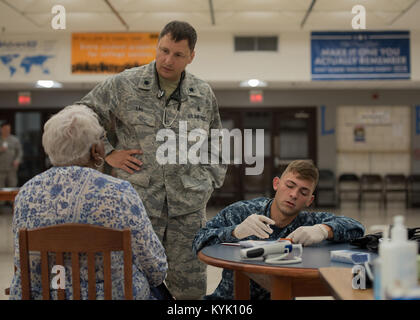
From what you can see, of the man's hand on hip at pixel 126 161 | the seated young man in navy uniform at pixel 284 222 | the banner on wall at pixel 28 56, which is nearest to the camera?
the seated young man in navy uniform at pixel 284 222

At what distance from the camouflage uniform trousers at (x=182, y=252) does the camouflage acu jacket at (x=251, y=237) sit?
0.78 ft

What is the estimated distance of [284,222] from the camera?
6.85 ft

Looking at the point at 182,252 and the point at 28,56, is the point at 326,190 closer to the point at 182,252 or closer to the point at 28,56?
the point at 28,56

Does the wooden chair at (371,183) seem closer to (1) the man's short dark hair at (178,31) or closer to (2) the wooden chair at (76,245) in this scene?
(1) the man's short dark hair at (178,31)

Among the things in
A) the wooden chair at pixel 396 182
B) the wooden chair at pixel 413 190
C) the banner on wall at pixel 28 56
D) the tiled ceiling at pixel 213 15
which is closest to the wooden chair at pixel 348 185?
the wooden chair at pixel 396 182

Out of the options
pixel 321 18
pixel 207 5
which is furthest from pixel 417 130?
pixel 207 5

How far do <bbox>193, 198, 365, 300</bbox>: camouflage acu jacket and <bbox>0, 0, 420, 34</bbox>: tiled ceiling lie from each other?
530cm

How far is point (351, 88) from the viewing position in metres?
10.6

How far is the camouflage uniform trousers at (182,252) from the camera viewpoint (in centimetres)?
227

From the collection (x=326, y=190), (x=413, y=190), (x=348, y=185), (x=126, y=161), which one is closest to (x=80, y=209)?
(x=126, y=161)

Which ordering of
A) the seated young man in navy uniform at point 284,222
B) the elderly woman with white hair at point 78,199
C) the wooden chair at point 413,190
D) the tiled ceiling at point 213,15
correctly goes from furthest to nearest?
the wooden chair at point 413,190, the tiled ceiling at point 213,15, the seated young man in navy uniform at point 284,222, the elderly woman with white hair at point 78,199

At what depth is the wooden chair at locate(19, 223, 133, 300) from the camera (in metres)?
1.29

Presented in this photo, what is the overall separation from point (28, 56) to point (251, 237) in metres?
7.40
